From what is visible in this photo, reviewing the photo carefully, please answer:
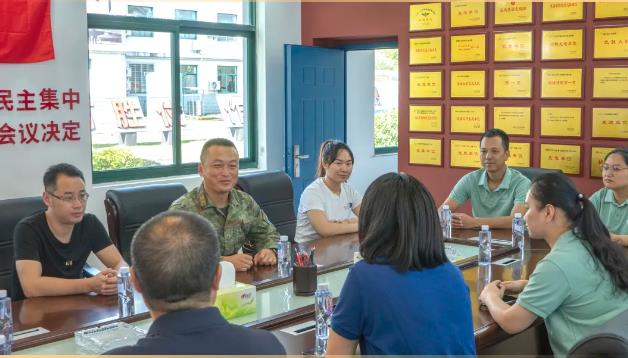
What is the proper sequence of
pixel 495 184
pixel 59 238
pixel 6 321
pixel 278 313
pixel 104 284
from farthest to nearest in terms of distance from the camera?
pixel 495 184 → pixel 59 238 → pixel 104 284 → pixel 278 313 → pixel 6 321

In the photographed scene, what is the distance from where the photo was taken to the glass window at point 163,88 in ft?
16.5

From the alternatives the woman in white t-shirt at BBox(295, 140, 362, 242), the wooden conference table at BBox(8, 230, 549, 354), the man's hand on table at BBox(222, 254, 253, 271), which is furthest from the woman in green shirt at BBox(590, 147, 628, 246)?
the man's hand on table at BBox(222, 254, 253, 271)

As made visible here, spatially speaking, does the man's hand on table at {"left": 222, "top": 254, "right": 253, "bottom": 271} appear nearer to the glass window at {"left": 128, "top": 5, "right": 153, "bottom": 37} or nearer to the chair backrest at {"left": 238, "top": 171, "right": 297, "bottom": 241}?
the chair backrest at {"left": 238, "top": 171, "right": 297, "bottom": 241}

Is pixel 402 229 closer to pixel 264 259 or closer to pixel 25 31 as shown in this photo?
pixel 264 259

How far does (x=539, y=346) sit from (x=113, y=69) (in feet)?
11.9

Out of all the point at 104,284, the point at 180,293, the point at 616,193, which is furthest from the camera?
the point at 616,193

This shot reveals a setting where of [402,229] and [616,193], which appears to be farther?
[616,193]

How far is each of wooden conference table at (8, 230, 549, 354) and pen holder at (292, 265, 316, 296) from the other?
36 millimetres

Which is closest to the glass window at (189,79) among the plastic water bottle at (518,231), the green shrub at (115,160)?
the green shrub at (115,160)

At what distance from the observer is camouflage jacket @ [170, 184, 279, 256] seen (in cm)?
301

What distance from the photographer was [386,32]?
5.66 meters

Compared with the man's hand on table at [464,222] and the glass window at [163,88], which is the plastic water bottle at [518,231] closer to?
the man's hand on table at [464,222]

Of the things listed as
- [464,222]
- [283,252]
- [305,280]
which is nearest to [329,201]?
[464,222]

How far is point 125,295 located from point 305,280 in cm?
58
